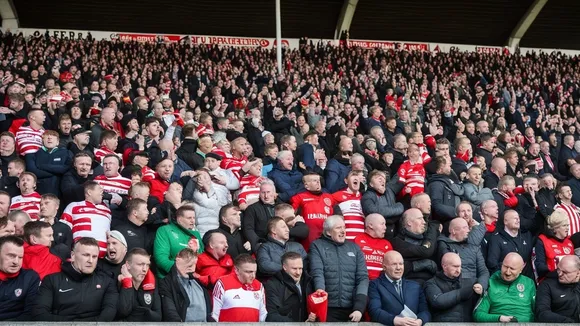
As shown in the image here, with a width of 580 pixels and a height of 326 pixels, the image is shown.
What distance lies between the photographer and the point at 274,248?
701cm

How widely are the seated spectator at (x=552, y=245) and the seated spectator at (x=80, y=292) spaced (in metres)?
4.35

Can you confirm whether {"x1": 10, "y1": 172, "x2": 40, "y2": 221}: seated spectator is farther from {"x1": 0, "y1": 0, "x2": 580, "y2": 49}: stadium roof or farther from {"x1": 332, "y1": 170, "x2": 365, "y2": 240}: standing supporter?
{"x1": 0, "y1": 0, "x2": 580, "y2": 49}: stadium roof

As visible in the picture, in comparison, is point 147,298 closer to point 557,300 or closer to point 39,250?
point 39,250

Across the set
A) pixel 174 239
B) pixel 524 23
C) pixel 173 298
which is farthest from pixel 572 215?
pixel 524 23

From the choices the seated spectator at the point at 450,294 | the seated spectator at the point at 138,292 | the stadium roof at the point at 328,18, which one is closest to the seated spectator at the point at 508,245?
the seated spectator at the point at 450,294

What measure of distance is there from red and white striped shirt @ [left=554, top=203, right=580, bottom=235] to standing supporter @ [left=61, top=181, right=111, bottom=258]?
522cm

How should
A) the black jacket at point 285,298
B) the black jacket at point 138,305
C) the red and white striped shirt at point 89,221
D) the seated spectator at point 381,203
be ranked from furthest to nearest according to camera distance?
the seated spectator at point 381,203, the red and white striped shirt at point 89,221, the black jacket at point 285,298, the black jacket at point 138,305

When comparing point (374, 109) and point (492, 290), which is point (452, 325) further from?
point (374, 109)

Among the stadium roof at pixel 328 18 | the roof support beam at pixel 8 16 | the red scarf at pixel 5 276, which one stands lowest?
the red scarf at pixel 5 276

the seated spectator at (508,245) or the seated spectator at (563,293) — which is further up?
the seated spectator at (508,245)

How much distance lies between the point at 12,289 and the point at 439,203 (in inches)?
189

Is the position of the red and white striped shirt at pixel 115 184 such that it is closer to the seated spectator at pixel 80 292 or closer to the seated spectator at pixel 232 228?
the seated spectator at pixel 232 228

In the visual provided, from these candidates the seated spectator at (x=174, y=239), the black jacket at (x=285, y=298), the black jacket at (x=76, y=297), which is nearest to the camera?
the black jacket at (x=76, y=297)

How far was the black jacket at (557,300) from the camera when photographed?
6.84 metres
